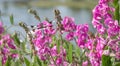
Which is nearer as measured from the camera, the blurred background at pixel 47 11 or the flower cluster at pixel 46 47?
the flower cluster at pixel 46 47

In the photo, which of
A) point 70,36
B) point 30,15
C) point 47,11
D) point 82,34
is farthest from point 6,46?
point 47,11

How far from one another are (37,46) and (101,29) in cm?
38

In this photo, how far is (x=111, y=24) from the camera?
205cm

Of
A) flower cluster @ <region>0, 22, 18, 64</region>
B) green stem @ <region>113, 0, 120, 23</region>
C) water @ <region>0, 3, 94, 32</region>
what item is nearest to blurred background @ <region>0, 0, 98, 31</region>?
water @ <region>0, 3, 94, 32</region>

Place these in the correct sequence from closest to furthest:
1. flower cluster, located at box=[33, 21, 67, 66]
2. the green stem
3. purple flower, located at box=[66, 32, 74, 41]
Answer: the green stem → flower cluster, located at box=[33, 21, 67, 66] → purple flower, located at box=[66, 32, 74, 41]

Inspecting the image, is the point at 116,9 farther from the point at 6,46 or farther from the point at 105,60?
the point at 6,46

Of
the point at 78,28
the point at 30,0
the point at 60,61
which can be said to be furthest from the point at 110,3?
the point at 30,0

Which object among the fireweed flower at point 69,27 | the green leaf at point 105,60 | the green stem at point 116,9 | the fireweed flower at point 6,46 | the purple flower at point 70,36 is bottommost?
the fireweed flower at point 6,46

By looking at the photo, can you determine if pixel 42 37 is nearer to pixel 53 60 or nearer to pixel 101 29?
pixel 53 60

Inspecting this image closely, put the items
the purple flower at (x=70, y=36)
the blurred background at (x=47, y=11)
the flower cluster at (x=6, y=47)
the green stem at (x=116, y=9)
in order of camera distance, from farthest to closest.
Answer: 1. the blurred background at (x=47, y=11)
2. the flower cluster at (x=6, y=47)
3. the purple flower at (x=70, y=36)
4. the green stem at (x=116, y=9)

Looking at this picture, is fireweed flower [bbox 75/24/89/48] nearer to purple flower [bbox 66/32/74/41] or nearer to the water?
purple flower [bbox 66/32/74/41]

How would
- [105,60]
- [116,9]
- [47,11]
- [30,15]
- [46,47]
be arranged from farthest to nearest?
→ 1. [47,11]
2. [30,15]
3. [46,47]
4. [116,9]
5. [105,60]

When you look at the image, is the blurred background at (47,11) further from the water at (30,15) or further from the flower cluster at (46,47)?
the flower cluster at (46,47)

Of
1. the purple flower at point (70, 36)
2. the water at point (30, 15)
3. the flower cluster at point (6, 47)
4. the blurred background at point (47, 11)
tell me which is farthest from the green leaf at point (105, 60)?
the blurred background at point (47, 11)
